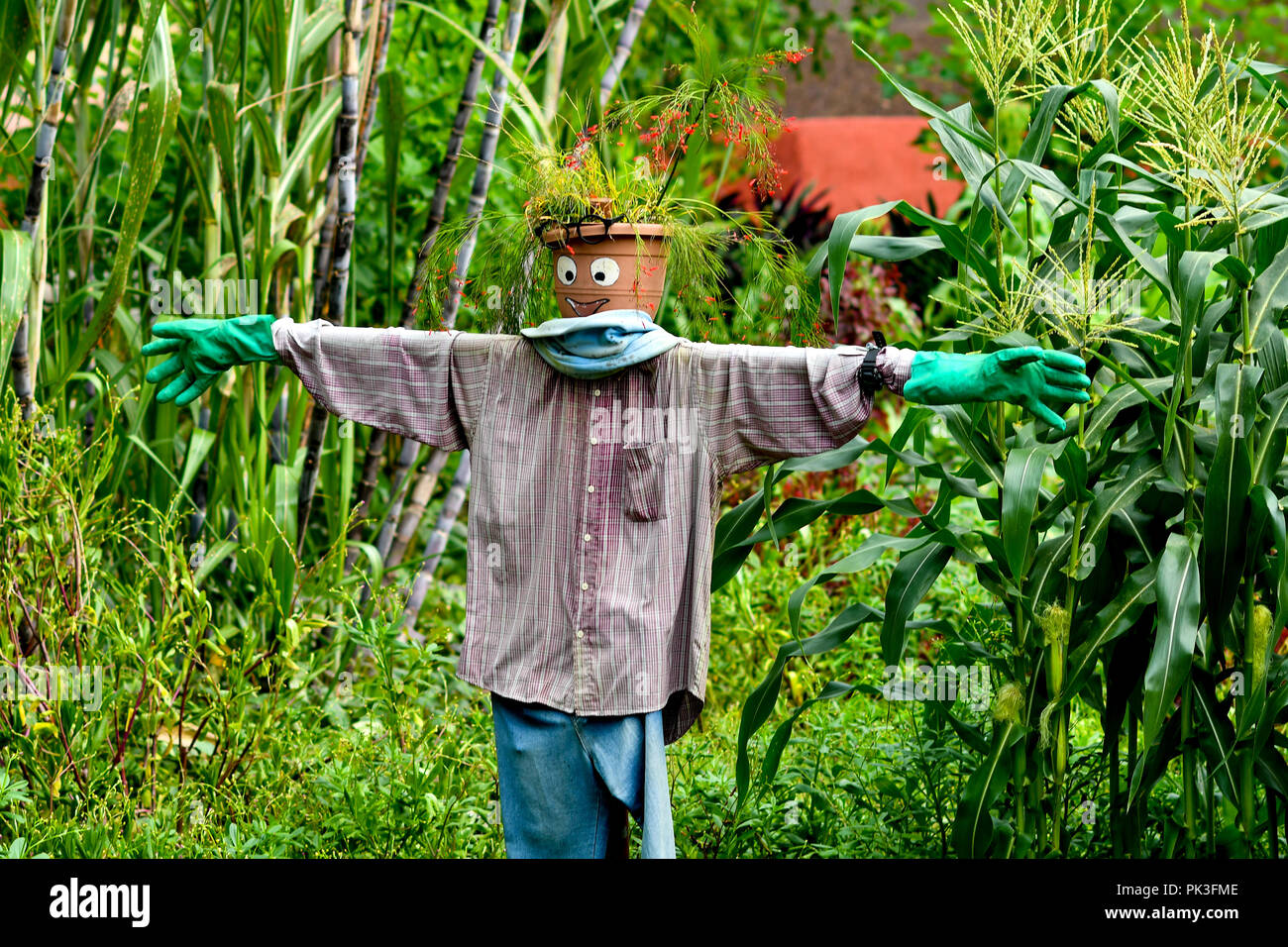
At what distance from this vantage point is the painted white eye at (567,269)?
1.97 meters

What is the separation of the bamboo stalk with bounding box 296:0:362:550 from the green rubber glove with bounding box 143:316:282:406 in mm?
491

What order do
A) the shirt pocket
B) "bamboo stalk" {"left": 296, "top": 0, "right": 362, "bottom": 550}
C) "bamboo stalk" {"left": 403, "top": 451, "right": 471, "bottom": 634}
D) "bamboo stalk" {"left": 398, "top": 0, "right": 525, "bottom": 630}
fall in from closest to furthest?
the shirt pocket → "bamboo stalk" {"left": 296, "top": 0, "right": 362, "bottom": 550} → "bamboo stalk" {"left": 398, "top": 0, "right": 525, "bottom": 630} → "bamboo stalk" {"left": 403, "top": 451, "right": 471, "bottom": 634}

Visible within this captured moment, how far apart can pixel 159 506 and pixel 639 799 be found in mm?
1642

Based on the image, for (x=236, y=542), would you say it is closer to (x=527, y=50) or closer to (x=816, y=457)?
(x=816, y=457)

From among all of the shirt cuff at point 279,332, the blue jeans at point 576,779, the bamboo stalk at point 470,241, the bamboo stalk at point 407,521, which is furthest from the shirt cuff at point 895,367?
the bamboo stalk at point 407,521

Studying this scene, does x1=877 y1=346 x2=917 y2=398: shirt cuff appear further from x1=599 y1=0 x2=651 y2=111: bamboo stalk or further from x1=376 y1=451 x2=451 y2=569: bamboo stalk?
x1=376 y1=451 x2=451 y2=569: bamboo stalk

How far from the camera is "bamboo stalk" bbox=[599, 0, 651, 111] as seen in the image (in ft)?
10.1

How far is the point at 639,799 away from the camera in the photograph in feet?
6.66

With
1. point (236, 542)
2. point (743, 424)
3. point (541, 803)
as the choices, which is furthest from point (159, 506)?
point (743, 424)

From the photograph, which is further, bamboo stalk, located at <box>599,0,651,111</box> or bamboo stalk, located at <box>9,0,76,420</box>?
bamboo stalk, located at <box>599,0,651,111</box>

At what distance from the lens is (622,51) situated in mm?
3156

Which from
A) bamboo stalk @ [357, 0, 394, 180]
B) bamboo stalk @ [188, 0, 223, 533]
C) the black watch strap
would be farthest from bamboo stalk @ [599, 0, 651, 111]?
the black watch strap

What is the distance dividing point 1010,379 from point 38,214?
2.03 meters

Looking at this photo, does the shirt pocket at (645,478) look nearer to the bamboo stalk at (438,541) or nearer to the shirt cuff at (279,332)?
the shirt cuff at (279,332)
